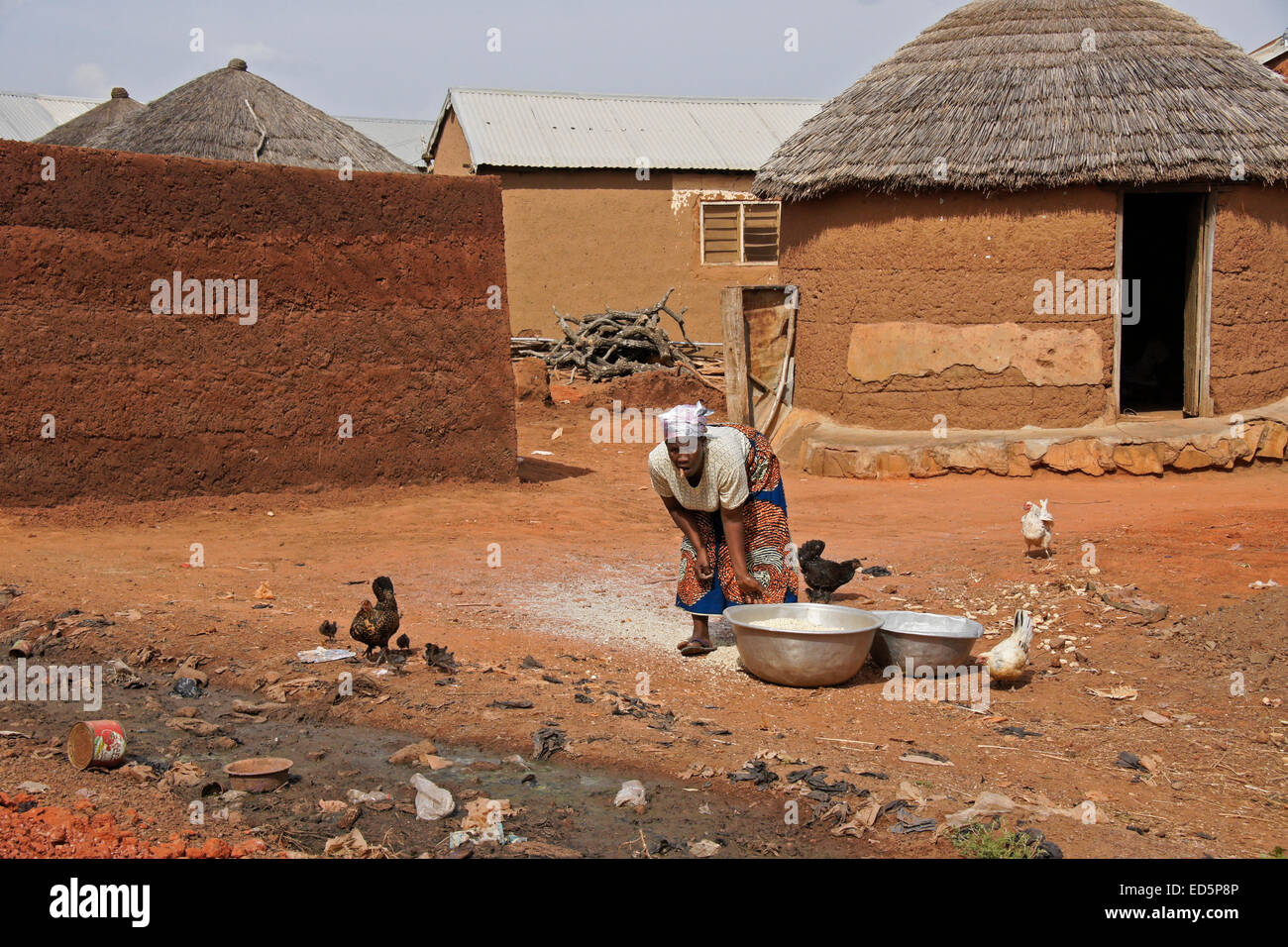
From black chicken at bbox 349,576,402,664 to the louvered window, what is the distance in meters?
15.1

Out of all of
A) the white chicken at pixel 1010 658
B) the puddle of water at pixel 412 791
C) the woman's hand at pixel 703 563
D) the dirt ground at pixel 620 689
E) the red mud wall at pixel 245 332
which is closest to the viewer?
the puddle of water at pixel 412 791

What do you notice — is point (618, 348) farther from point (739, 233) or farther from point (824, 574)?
point (824, 574)

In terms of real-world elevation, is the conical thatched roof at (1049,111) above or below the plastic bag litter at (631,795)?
above

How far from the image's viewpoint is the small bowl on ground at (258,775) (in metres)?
3.94

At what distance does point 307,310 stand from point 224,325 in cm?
65

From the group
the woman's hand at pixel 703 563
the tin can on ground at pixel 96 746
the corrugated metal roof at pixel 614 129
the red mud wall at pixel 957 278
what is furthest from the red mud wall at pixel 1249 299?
the tin can on ground at pixel 96 746

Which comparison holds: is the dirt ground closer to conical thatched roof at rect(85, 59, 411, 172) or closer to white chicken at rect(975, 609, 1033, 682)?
white chicken at rect(975, 609, 1033, 682)

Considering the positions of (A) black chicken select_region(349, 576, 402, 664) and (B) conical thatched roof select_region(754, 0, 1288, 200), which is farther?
(B) conical thatched roof select_region(754, 0, 1288, 200)

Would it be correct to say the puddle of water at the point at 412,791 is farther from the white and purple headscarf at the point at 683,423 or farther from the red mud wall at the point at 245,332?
the red mud wall at the point at 245,332

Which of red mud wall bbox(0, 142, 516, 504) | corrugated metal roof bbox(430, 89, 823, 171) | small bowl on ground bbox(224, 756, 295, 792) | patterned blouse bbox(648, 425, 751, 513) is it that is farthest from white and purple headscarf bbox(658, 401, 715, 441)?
corrugated metal roof bbox(430, 89, 823, 171)

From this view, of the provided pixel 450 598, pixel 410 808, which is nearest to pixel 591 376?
pixel 450 598

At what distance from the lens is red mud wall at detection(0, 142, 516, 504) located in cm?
799

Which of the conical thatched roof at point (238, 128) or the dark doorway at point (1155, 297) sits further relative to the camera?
the conical thatched roof at point (238, 128)

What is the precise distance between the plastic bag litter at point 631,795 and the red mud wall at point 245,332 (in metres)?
5.78
